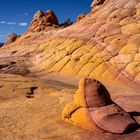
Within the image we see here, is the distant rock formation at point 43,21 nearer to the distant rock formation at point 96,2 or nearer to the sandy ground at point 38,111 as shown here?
the distant rock formation at point 96,2

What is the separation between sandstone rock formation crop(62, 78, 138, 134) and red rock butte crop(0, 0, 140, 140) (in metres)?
0.30

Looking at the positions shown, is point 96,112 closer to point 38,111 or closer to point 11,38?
point 38,111

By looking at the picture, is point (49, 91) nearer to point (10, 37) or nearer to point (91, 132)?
point (91, 132)

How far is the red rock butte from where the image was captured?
11234 millimetres

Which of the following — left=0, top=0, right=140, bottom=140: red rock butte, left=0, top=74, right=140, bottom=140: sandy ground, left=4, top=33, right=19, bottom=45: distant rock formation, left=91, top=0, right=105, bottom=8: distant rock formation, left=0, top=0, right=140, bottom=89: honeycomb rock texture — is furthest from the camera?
left=4, top=33, right=19, bottom=45: distant rock formation

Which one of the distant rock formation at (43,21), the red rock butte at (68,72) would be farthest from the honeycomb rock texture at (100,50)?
the distant rock formation at (43,21)

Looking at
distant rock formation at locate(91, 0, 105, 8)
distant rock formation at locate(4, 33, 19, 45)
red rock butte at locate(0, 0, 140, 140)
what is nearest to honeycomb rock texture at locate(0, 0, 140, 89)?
red rock butte at locate(0, 0, 140, 140)

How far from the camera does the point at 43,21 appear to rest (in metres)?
46.3

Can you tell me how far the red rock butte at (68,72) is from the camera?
1123 centimetres

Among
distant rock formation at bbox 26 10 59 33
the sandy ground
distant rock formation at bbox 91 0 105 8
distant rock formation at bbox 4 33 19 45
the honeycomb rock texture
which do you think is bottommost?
the sandy ground

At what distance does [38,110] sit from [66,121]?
2.26 metres

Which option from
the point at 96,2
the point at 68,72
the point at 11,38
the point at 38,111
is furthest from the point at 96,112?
the point at 11,38

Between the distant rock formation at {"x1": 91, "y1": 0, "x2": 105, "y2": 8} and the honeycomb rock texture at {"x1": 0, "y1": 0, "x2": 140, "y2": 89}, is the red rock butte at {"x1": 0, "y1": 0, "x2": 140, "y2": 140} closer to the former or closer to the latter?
the honeycomb rock texture at {"x1": 0, "y1": 0, "x2": 140, "y2": 89}

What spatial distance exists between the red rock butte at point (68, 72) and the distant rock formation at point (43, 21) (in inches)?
586
